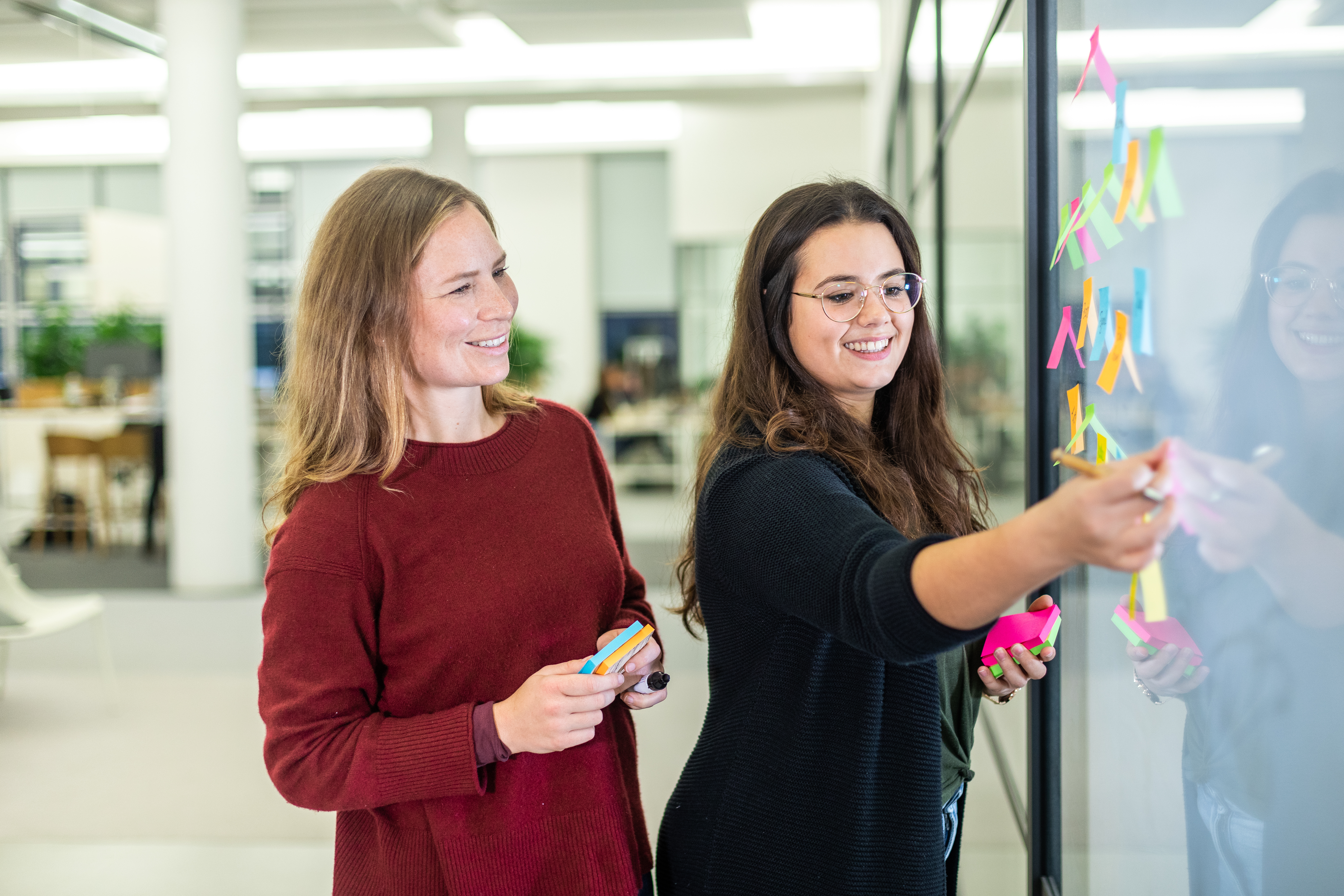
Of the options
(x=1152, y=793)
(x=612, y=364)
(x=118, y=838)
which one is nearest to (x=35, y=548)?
(x=118, y=838)

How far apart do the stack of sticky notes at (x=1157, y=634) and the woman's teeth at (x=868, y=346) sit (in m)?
0.39

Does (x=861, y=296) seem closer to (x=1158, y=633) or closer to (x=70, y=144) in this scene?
(x=1158, y=633)

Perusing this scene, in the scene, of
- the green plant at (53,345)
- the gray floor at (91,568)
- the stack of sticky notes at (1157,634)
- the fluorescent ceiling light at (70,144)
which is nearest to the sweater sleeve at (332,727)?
the stack of sticky notes at (1157,634)

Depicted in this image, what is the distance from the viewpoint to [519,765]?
132 cm

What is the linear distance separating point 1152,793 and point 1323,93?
0.75 metres

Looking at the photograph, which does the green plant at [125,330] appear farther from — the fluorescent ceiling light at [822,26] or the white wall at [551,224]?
the fluorescent ceiling light at [822,26]

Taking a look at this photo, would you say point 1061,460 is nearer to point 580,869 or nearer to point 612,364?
point 580,869

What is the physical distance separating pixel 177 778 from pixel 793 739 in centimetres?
311

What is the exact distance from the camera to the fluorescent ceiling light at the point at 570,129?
11.7 meters

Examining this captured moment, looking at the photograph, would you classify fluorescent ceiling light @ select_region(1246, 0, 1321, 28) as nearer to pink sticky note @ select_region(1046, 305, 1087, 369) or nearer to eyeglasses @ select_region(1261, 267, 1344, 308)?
eyeglasses @ select_region(1261, 267, 1344, 308)

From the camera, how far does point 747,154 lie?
437 inches

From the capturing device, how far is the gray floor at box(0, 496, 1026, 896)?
286 centimetres

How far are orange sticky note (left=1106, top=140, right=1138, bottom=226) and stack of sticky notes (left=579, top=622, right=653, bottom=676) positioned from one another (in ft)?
2.28

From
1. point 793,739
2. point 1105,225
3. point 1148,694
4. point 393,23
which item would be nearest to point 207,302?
point 393,23
